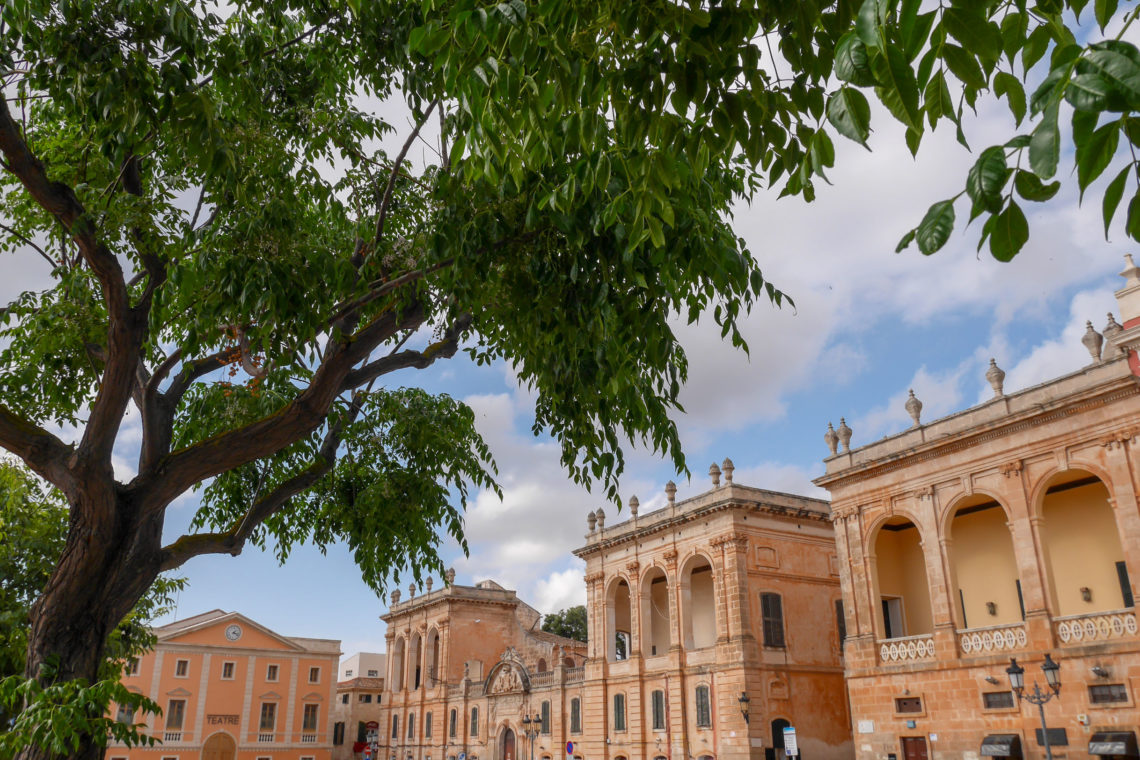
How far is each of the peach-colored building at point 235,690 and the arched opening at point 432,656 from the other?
6997 mm

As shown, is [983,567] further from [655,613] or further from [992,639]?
[655,613]

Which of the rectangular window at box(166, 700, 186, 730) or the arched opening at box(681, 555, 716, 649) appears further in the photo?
the rectangular window at box(166, 700, 186, 730)

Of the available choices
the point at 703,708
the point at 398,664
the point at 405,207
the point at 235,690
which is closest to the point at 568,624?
the point at 398,664

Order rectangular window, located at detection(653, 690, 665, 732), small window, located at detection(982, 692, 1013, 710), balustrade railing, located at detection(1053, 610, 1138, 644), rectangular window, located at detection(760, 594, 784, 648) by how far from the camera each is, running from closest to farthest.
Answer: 1. balustrade railing, located at detection(1053, 610, 1138, 644)
2. small window, located at detection(982, 692, 1013, 710)
3. rectangular window, located at detection(760, 594, 784, 648)
4. rectangular window, located at detection(653, 690, 665, 732)

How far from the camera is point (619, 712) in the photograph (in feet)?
111

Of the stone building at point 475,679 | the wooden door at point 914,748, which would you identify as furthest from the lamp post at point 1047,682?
the stone building at point 475,679

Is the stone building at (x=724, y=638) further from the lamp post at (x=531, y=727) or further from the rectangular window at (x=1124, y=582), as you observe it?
the rectangular window at (x=1124, y=582)

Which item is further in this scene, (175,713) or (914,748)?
(175,713)

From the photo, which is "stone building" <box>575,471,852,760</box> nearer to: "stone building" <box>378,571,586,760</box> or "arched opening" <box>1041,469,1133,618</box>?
"stone building" <box>378,571,586,760</box>

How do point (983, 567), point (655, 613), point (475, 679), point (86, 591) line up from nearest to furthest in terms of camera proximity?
1. point (86, 591)
2. point (983, 567)
3. point (655, 613)
4. point (475, 679)

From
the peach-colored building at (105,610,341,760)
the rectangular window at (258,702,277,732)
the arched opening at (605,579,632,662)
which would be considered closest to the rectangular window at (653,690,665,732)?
the arched opening at (605,579,632,662)

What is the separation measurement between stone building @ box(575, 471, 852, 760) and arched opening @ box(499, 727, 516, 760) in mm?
6415

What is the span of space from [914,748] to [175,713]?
131 feet

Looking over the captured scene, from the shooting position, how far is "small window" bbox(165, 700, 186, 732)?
47312mm
